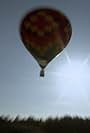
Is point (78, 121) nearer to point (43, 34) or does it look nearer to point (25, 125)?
point (25, 125)

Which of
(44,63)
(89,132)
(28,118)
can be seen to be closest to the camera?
(44,63)

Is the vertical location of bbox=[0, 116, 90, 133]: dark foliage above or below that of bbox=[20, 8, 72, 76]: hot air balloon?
below

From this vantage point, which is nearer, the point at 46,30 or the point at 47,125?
the point at 46,30

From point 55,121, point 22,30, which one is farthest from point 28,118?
point 22,30

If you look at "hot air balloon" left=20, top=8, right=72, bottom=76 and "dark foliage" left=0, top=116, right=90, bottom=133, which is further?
"dark foliage" left=0, top=116, right=90, bottom=133
